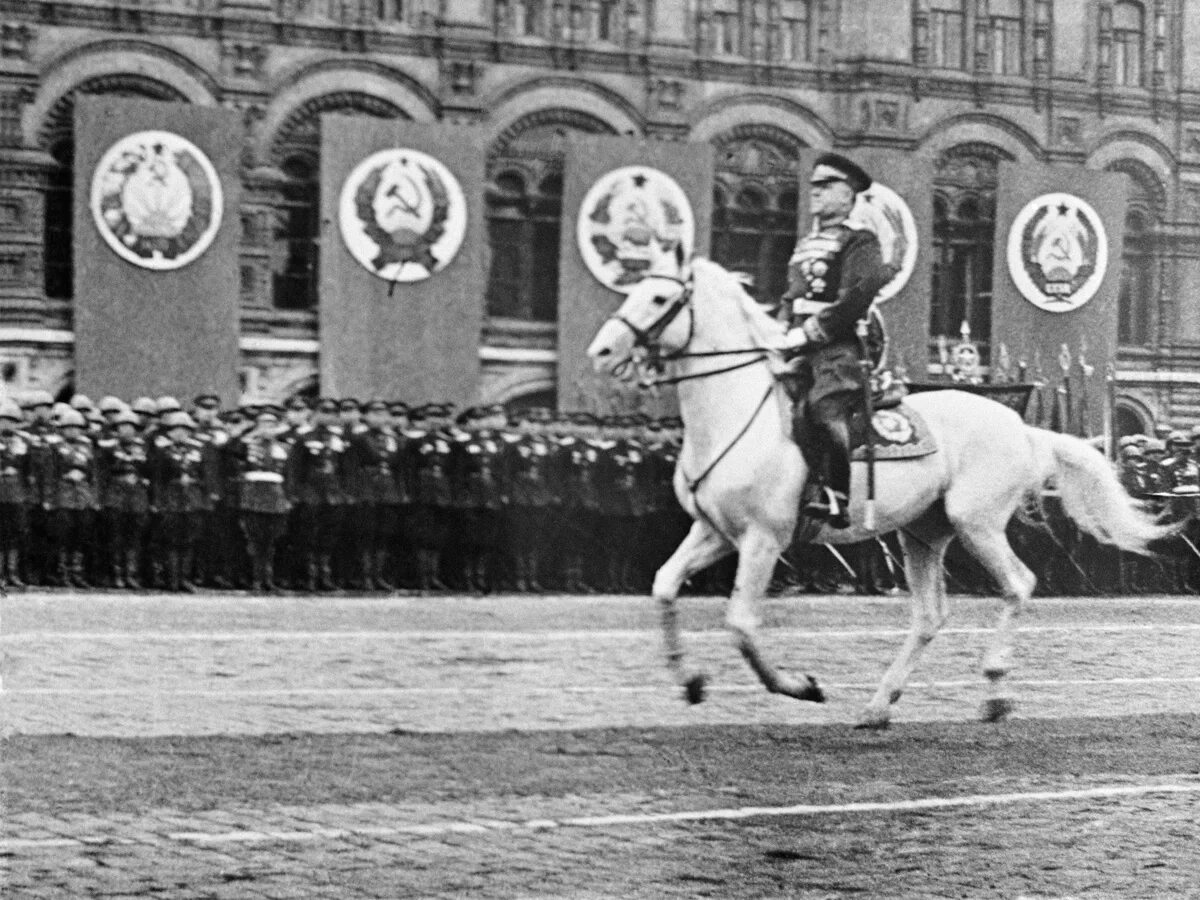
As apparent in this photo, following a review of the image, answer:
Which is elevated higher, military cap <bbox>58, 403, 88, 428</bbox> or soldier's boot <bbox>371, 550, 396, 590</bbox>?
military cap <bbox>58, 403, 88, 428</bbox>

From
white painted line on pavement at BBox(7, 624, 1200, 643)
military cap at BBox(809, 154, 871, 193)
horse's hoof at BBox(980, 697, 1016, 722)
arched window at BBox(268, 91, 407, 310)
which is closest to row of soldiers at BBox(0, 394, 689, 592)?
arched window at BBox(268, 91, 407, 310)

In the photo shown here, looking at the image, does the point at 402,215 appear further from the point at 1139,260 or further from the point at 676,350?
the point at 1139,260

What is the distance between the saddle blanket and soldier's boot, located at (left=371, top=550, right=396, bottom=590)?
9.70 metres

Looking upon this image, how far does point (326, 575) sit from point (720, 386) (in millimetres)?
9679

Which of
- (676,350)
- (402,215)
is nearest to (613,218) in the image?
(402,215)

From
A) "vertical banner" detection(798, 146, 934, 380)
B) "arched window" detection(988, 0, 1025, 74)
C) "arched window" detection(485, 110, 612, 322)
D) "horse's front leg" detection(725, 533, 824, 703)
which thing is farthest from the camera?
"arched window" detection(485, 110, 612, 322)

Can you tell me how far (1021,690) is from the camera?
40.5 ft

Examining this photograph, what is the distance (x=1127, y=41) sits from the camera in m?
10.1

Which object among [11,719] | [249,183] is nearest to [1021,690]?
[11,719]

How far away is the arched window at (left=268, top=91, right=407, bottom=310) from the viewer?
20562 mm

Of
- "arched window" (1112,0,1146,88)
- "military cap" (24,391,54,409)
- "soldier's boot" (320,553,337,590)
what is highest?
"arched window" (1112,0,1146,88)

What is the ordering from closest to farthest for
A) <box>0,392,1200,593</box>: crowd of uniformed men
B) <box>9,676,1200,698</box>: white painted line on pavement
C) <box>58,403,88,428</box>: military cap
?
<box>9,676,1200,698</box>: white painted line on pavement → <box>58,403,88,428</box>: military cap → <box>0,392,1200,593</box>: crowd of uniformed men

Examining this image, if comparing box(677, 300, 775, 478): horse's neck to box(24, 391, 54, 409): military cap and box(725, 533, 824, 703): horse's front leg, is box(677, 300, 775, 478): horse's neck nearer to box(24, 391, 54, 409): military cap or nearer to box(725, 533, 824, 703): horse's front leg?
box(725, 533, 824, 703): horse's front leg

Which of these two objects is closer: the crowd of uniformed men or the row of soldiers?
the crowd of uniformed men
